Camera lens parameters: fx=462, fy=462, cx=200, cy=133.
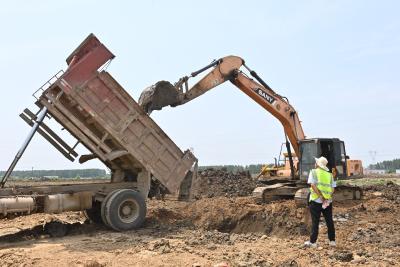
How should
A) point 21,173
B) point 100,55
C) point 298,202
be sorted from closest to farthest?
point 100,55
point 298,202
point 21,173

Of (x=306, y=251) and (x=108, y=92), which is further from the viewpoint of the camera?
(x=108, y=92)

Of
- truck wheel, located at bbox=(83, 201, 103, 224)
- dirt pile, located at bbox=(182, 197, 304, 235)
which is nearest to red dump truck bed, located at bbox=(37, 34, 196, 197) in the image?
truck wheel, located at bbox=(83, 201, 103, 224)

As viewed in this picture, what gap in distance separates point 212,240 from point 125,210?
8.64 ft

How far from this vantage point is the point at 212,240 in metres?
8.97

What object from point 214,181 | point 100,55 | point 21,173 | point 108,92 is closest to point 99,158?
point 108,92

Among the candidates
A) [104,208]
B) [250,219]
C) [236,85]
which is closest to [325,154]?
[236,85]

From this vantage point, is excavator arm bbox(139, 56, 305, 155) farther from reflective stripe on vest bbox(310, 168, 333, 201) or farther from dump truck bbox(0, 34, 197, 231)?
reflective stripe on vest bbox(310, 168, 333, 201)

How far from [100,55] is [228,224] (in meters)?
5.44

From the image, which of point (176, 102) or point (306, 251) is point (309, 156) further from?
point (306, 251)

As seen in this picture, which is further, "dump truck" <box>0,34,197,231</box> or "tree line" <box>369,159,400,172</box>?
"tree line" <box>369,159,400,172</box>

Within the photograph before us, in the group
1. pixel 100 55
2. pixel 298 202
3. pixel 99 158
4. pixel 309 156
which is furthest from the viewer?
pixel 309 156

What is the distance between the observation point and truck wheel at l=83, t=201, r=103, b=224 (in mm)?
11250

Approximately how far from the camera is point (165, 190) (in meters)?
11.3

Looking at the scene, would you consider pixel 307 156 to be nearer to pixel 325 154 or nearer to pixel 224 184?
pixel 325 154
